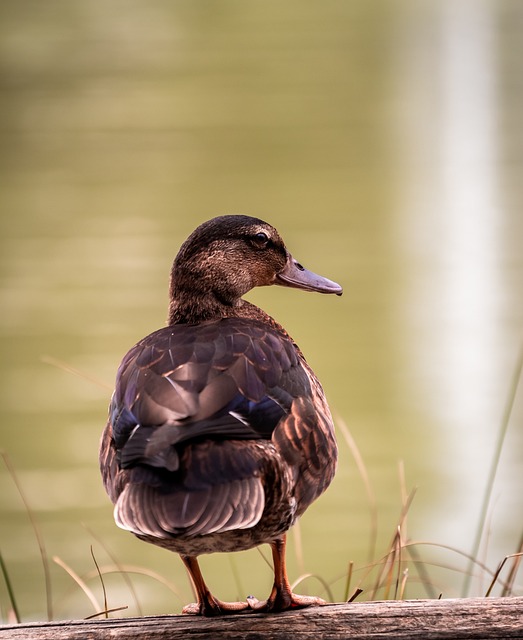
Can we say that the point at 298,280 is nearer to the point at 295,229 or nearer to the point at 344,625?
the point at 344,625

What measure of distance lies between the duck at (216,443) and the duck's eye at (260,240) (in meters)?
0.28

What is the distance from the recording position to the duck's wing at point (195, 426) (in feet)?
6.75

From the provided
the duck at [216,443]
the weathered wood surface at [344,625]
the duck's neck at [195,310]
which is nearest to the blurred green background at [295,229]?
the duck's neck at [195,310]

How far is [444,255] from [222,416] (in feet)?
24.4

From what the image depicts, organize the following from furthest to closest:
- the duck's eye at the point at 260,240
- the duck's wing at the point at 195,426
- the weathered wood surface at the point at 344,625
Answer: the duck's eye at the point at 260,240 → the weathered wood surface at the point at 344,625 → the duck's wing at the point at 195,426

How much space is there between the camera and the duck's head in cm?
293

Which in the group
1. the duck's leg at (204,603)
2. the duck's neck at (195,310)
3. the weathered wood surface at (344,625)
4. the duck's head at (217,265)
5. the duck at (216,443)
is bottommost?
the duck's leg at (204,603)

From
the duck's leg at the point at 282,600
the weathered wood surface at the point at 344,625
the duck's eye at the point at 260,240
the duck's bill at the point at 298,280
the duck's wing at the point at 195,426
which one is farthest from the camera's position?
the duck's bill at the point at 298,280

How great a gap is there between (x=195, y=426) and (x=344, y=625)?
1.74ft

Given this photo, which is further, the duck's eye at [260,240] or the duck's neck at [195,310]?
the duck's eye at [260,240]

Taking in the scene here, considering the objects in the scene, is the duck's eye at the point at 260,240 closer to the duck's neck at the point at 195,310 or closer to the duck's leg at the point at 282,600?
the duck's neck at the point at 195,310

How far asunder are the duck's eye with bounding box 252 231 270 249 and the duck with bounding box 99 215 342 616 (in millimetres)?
277

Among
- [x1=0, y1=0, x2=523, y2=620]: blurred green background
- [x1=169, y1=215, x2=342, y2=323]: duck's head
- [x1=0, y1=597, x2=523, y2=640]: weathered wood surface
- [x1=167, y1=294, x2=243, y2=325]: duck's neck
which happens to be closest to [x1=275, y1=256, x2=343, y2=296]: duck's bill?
[x1=169, y1=215, x2=342, y2=323]: duck's head

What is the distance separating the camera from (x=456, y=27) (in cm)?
1423
